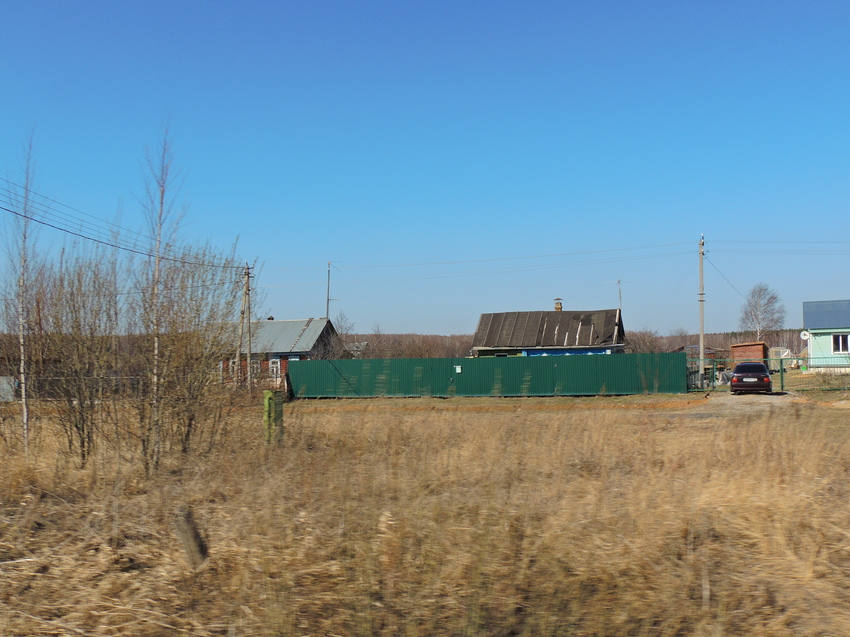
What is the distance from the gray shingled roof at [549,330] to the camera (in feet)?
143

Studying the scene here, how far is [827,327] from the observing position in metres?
39.4

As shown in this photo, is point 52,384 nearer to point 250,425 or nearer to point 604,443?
point 250,425

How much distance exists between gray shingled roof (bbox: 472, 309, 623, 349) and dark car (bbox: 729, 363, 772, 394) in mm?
14552

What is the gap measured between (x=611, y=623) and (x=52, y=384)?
7960 mm

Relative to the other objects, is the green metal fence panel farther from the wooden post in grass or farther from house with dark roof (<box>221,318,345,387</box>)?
the wooden post in grass

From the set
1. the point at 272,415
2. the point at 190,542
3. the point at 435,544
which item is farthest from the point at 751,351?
the point at 190,542

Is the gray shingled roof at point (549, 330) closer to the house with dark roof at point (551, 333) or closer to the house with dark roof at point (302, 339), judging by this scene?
the house with dark roof at point (551, 333)

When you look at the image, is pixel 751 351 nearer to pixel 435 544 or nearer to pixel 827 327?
pixel 827 327

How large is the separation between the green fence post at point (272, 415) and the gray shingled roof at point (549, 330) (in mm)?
35190

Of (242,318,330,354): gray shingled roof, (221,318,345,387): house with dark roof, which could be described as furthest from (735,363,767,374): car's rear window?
(242,318,330,354): gray shingled roof

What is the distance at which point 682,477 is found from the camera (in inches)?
269

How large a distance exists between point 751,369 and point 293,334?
29197 mm

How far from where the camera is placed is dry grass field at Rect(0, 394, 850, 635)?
388 centimetres

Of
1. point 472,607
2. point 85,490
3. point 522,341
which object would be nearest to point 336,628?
point 472,607
